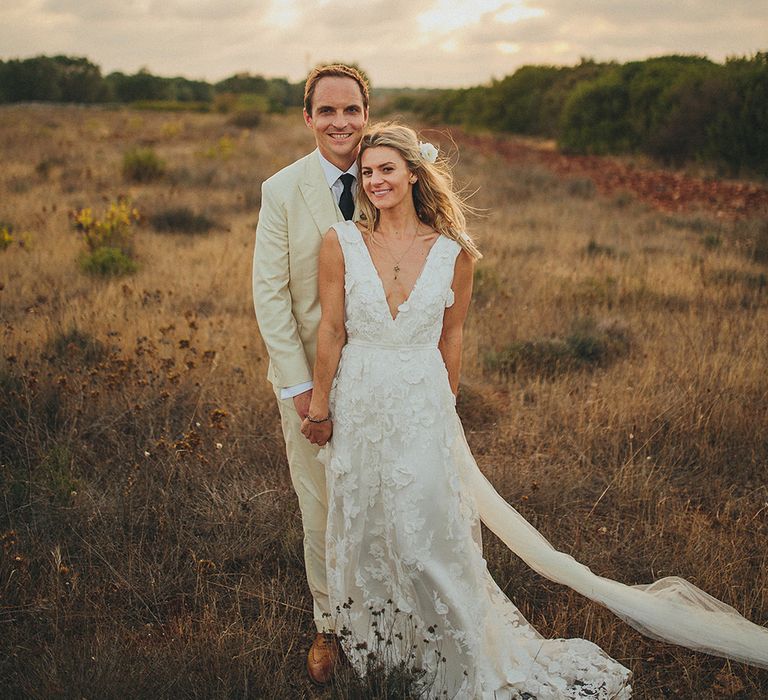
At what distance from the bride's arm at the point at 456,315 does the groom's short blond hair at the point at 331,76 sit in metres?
0.84

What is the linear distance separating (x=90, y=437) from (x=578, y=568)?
320cm

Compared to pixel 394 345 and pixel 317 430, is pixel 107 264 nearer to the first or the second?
pixel 317 430

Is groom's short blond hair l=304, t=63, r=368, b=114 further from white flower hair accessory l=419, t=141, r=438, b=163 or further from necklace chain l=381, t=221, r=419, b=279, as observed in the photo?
necklace chain l=381, t=221, r=419, b=279

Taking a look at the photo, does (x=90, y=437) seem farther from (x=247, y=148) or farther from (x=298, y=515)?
(x=247, y=148)

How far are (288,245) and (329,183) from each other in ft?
1.04

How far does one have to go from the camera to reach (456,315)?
2760mm

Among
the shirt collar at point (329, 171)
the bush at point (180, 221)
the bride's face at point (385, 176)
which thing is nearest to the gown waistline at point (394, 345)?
the bride's face at point (385, 176)

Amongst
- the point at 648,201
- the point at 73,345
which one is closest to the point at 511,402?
the point at 73,345

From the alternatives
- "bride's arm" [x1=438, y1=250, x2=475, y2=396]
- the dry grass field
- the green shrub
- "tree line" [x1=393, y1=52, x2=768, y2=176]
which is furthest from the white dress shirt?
"tree line" [x1=393, y1=52, x2=768, y2=176]

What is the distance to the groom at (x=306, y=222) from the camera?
2703 millimetres

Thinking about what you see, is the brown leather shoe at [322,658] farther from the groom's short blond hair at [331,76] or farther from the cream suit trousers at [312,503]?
the groom's short blond hair at [331,76]

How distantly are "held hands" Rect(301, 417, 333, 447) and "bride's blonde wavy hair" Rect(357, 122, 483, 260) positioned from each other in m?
0.81

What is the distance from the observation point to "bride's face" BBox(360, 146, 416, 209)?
99.5 inches

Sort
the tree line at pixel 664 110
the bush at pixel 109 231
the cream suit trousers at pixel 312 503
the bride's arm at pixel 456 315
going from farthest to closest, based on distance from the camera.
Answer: the tree line at pixel 664 110
the bush at pixel 109 231
the cream suit trousers at pixel 312 503
the bride's arm at pixel 456 315
